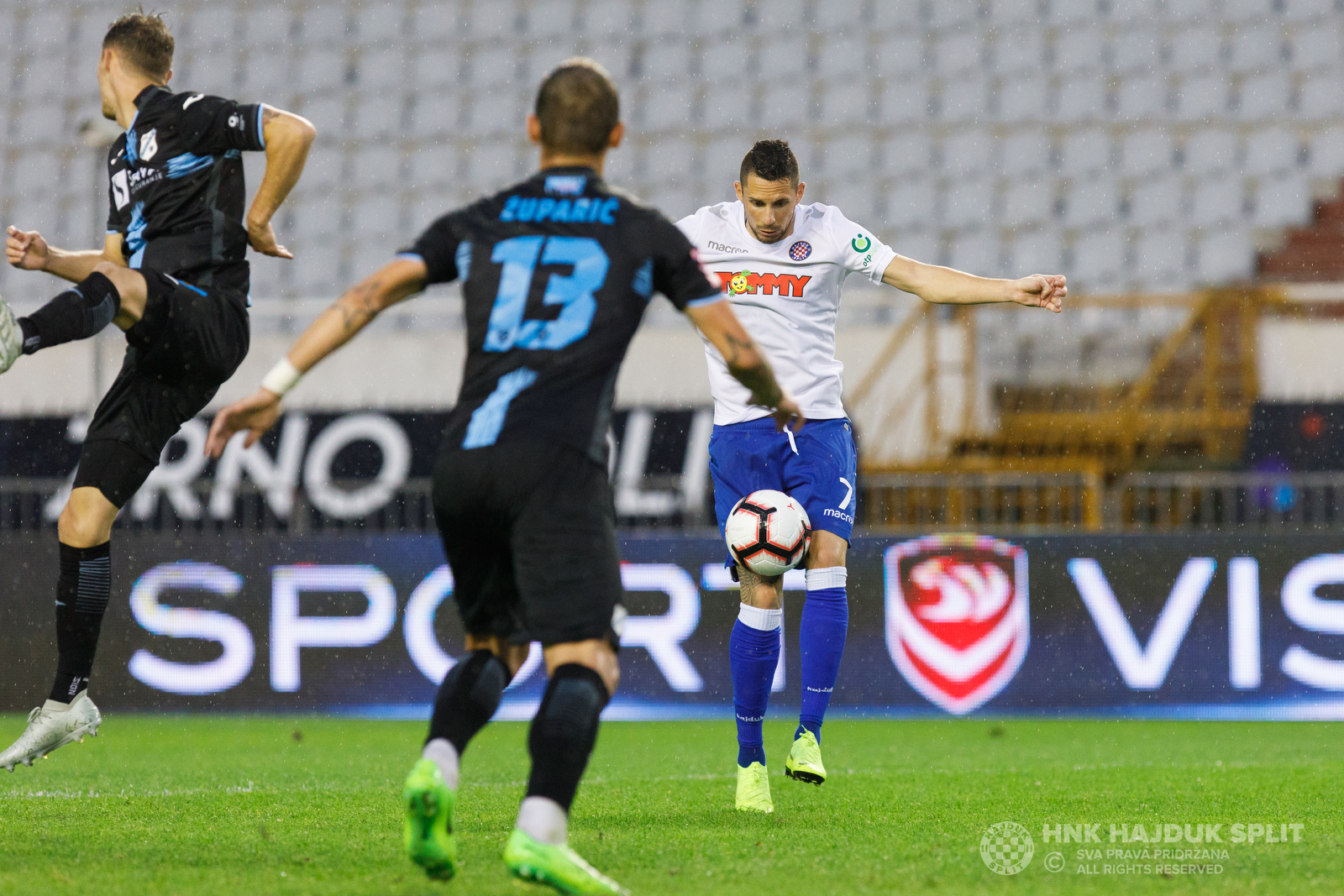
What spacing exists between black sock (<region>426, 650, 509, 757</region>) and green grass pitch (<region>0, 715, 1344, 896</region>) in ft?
1.14

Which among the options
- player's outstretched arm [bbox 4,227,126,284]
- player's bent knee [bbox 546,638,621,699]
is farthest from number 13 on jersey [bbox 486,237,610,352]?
player's outstretched arm [bbox 4,227,126,284]

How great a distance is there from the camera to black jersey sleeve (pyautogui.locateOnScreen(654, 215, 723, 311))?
10.3 ft

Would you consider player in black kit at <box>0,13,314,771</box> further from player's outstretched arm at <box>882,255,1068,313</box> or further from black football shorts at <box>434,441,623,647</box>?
player's outstretched arm at <box>882,255,1068,313</box>

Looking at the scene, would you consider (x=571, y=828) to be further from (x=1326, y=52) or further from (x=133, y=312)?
(x=1326, y=52)

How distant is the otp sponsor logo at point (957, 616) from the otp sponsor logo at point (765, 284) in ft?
12.2

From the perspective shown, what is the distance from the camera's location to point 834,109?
1443 centimetres

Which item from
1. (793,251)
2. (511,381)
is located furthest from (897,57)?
(511,381)

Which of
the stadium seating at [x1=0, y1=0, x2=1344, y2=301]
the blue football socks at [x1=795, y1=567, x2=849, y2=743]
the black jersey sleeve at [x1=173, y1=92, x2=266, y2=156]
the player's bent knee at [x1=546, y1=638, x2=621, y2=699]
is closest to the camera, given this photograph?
the player's bent knee at [x1=546, y1=638, x2=621, y2=699]

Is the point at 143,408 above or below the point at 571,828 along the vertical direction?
above

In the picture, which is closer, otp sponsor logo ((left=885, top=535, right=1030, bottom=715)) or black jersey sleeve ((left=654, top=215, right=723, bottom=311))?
black jersey sleeve ((left=654, top=215, right=723, bottom=311))

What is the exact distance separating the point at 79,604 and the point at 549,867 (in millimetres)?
2366

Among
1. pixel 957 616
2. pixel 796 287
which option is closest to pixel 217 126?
pixel 796 287

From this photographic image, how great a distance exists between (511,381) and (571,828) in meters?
1.72

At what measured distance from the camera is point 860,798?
196 inches
